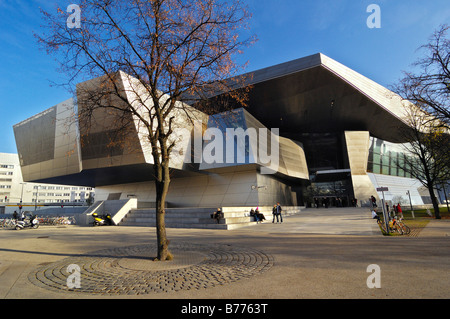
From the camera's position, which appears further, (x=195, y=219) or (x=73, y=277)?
(x=195, y=219)

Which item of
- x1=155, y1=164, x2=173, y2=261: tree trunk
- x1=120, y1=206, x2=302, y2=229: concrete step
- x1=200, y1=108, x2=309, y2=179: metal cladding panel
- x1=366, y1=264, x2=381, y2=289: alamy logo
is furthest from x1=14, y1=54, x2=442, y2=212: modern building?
x1=366, y1=264, x2=381, y2=289: alamy logo

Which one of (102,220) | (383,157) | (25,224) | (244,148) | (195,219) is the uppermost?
(383,157)

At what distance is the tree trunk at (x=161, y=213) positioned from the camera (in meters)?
7.04

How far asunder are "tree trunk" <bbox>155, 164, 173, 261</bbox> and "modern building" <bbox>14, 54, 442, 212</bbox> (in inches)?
442

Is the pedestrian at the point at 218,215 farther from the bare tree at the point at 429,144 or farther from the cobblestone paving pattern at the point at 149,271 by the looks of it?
the bare tree at the point at 429,144

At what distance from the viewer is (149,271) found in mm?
5789

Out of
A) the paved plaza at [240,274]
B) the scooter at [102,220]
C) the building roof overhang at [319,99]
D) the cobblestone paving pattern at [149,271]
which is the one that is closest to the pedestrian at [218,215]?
the paved plaza at [240,274]

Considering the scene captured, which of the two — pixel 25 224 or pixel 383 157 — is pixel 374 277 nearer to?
pixel 25 224

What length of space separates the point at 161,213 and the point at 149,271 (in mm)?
1858

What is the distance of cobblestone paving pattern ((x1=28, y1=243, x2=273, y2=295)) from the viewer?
4707 millimetres

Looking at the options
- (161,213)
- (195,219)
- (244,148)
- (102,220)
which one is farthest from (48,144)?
(161,213)

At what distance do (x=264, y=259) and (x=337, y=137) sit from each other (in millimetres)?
43454

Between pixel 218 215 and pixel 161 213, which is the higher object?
pixel 161 213
